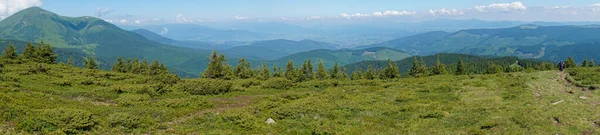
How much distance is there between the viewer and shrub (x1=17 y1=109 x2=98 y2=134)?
517 inches

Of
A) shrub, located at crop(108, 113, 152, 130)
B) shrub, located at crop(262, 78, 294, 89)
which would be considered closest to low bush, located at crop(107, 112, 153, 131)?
shrub, located at crop(108, 113, 152, 130)

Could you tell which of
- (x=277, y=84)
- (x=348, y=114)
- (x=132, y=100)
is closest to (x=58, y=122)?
(x=132, y=100)

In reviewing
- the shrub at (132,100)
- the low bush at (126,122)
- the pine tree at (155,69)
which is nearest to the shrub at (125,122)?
the low bush at (126,122)

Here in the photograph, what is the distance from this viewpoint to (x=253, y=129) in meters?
16.2

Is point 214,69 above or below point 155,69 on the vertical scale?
Result: above

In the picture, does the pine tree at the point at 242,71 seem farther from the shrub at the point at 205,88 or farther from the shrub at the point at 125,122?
the shrub at the point at 125,122

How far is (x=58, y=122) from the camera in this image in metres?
13.6

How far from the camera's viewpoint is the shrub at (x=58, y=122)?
13133mm

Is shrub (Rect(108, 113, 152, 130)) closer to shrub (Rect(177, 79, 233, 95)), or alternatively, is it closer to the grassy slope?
the grassy slope

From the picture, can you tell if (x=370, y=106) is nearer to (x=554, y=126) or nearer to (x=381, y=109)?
(x=381, y=109)

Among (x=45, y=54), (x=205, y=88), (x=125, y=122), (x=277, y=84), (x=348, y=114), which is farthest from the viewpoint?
(x=45, y=54)

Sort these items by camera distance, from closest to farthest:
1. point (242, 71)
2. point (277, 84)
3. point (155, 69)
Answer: point (277, 84), point (242, 71), point (155, 69)

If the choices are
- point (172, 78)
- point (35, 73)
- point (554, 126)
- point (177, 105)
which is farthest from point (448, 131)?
point (35, 73)

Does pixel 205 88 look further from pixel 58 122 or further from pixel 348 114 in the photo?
pixel 58 122
